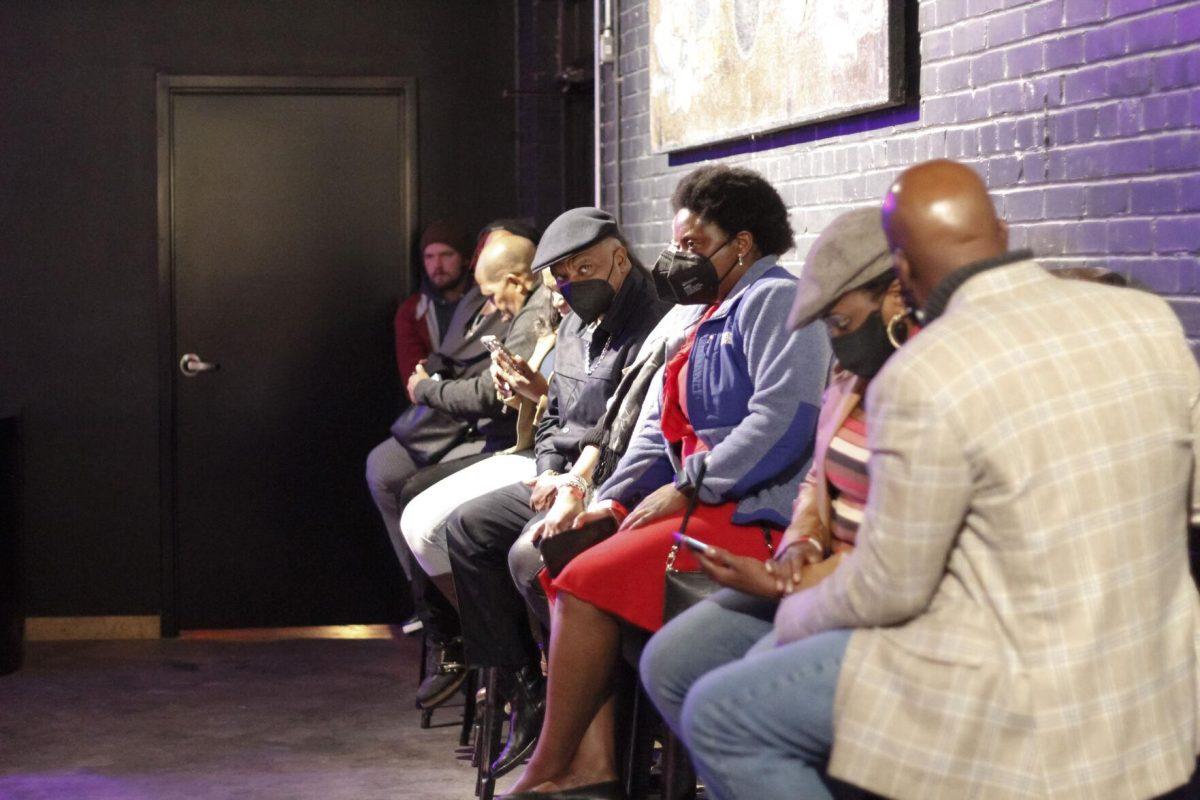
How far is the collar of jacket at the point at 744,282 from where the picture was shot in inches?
136

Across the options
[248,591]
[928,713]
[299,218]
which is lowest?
[248,591]

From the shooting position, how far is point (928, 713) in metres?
2.08

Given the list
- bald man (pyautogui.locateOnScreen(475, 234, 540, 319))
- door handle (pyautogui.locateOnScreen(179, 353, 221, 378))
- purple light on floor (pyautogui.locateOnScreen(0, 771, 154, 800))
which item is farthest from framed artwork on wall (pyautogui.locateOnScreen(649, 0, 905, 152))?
purple light on floor (pyautogui.locateOnScreen(0, 771, 154, 800))

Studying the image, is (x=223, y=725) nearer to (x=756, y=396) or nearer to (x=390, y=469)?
(x=390, y=469)

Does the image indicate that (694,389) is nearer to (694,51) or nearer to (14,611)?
(694,51)

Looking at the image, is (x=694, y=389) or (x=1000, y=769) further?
(x=694, y=389)

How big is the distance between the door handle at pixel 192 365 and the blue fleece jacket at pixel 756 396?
3.51 m

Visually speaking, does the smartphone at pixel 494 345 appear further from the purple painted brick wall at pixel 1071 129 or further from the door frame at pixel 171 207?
the door frame at pixel 171 207

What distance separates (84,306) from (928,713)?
200 inches

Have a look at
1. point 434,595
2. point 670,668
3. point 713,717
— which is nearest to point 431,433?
point 434,595

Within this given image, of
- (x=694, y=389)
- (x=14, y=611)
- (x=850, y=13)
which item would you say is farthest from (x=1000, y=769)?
(x=14, y=611)

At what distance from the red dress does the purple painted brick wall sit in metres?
0.81

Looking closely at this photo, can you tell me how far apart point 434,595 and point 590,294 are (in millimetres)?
1375

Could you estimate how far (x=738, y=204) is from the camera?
3562mm
